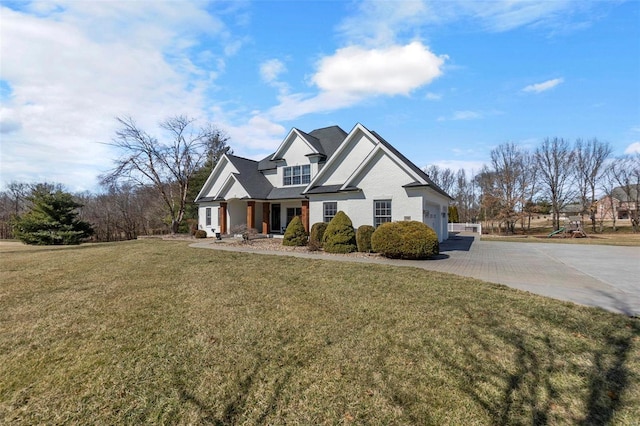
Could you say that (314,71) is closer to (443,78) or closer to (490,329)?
(443,78)

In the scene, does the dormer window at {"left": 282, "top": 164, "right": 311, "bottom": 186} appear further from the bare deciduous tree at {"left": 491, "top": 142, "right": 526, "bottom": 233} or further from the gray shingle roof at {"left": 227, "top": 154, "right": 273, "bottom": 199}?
the bare deciduous tree at {"left": 491, "top": 142, "right": 526, "bottom": 233}

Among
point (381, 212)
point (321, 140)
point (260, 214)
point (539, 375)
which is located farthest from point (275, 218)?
point (539, 375)

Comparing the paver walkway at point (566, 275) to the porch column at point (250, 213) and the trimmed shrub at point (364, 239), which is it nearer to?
the trimmed shrub at point (364, 239)

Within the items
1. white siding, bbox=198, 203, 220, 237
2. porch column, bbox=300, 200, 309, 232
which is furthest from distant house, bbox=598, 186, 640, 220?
white siding, bbox=198, 203, 220, 237

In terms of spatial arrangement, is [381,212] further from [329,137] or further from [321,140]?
[321,140]

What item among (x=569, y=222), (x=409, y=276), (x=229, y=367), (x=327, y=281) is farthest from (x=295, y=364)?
(x=569, y=222)

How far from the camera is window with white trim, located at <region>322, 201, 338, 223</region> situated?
697 inches

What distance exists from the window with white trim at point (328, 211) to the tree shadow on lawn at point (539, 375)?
13302 millimetres

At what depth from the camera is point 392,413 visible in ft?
9.12

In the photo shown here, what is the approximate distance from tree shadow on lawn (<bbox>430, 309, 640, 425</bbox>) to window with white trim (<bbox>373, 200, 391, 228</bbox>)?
11553mm

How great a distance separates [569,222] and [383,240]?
2990 centimetres

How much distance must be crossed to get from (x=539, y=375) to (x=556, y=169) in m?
44.2

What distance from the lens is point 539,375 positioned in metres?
3.46

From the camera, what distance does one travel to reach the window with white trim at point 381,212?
1609 cm
